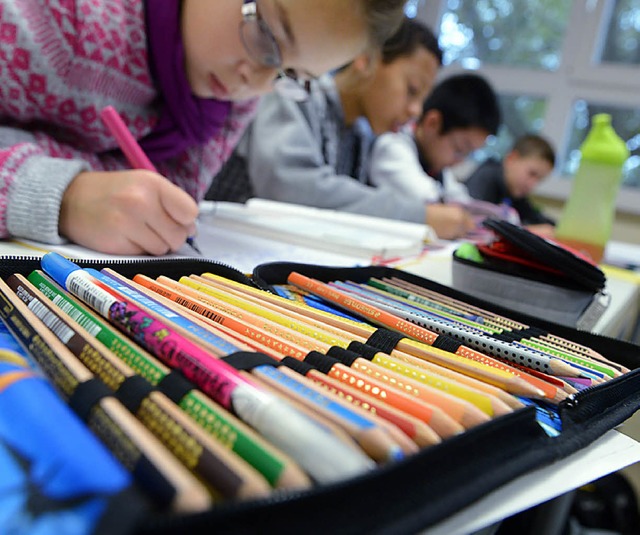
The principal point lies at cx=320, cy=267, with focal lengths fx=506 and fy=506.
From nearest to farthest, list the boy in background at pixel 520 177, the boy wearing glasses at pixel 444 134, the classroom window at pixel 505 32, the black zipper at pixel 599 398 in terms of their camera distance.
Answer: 1. the black zipper at pixel 599 398
2. the boy wearing glasses at pixel 444 134
3. the boy in background at pixel 520 177
4. the classroom window at pixel 505 32

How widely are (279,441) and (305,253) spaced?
0.40m

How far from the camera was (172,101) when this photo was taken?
1.91ft

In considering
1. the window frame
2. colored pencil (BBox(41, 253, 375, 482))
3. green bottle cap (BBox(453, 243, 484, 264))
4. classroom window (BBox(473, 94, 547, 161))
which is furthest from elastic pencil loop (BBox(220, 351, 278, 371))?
classroom window (BBox(473, 94, 547, 161))

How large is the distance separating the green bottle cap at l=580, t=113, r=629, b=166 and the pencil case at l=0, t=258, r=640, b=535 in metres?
0.55

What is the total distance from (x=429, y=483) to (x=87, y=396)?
0.33 feet

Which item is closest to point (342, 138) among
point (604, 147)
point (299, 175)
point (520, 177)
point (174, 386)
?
point (299, 175)

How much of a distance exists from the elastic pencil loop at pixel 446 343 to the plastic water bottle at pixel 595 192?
54cm

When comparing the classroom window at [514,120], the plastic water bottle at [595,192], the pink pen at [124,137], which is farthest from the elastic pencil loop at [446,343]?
the classroom window at [514,120]

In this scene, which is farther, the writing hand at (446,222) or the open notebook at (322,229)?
the writing hand at (446,222)

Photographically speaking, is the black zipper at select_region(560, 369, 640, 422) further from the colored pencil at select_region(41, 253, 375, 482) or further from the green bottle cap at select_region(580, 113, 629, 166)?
the green bottle cap at select_region(580, 113, 629, 166)

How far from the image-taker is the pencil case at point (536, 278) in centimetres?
40

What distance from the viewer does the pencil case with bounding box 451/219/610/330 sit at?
15.8 inches

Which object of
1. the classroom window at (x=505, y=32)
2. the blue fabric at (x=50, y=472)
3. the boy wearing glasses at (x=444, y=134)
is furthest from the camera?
the classroom window at (x=505, y=32)

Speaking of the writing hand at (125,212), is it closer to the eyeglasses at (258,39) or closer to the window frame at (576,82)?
the eyeglasses at (258,39)
